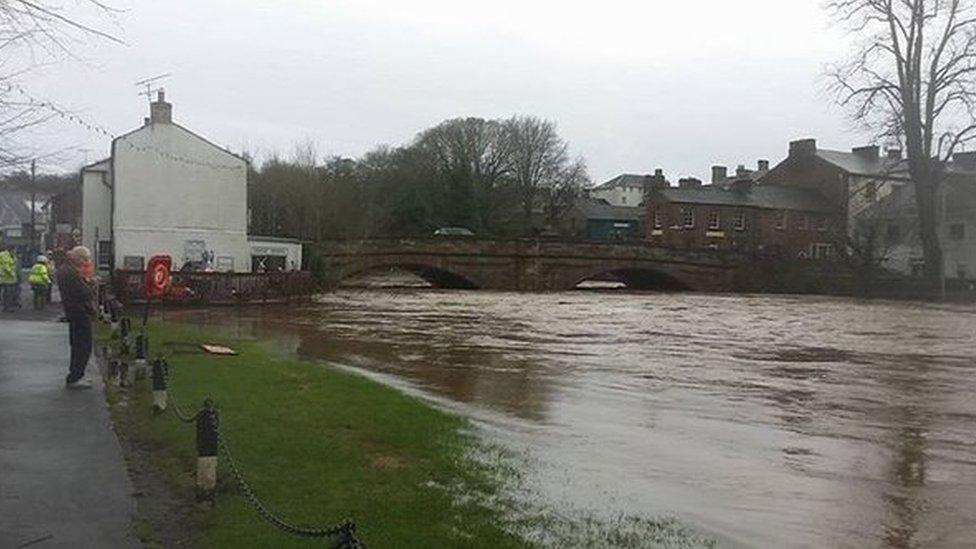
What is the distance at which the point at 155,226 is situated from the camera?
46.6m

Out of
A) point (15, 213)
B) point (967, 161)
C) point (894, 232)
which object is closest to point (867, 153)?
point (967, 161)

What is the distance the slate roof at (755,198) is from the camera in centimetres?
9269

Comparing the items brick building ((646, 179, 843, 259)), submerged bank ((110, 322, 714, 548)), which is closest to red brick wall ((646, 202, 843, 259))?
brick building ((646, 179, 843, 259))

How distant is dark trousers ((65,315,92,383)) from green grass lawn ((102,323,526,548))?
57 centimetres

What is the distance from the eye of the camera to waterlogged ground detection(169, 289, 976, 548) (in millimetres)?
9047

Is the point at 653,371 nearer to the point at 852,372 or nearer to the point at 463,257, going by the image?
the point at 852,372

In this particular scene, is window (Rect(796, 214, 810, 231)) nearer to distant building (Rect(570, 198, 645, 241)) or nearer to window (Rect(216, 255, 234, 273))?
distant building (Rect(570, 198, 645, 241))

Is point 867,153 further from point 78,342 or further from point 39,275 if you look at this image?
point 78,342

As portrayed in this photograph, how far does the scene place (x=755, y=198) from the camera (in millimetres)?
94000

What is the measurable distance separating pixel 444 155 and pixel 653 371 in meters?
71.6

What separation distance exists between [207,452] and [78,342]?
232 inches

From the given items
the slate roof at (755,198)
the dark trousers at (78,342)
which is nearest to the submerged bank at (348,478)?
the dark trousers at (78,342)

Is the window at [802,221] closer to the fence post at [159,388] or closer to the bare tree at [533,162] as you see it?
the bare tree at [533,162]

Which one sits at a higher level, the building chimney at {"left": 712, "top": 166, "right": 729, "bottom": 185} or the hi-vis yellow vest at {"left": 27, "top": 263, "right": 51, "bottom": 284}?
the building chimney at {"left": 712, "top": 166, "right": 729, "bottom": 185}
